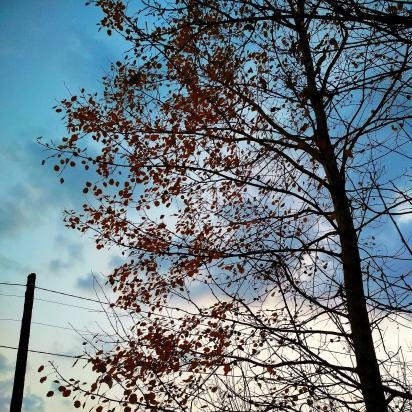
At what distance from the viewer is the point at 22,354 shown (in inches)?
360

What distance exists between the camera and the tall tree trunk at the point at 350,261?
443 cm

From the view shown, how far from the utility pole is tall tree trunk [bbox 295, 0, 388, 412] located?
7.58 metres

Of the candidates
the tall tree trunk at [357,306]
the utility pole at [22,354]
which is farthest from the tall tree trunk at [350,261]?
the utility pole at [22,354]

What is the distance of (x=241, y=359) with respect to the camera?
412cm

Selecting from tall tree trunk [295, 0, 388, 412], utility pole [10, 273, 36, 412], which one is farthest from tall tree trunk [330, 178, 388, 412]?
utility pole [10, 273, 36, 412]

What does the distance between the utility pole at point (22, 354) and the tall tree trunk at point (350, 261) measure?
7575mm

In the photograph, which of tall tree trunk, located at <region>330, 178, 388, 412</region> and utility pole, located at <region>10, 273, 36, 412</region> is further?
utility pole, located at <region>10, 273, 36, 412</region>

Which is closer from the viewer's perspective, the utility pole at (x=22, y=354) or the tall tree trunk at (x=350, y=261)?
the tall tree trunk at (x=350, y=261)

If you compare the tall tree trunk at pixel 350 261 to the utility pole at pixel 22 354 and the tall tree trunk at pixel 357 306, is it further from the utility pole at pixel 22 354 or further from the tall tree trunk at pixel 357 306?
the utility pole at pixel 22 354

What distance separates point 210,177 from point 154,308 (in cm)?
216

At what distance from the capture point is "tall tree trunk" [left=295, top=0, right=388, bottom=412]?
14.5 feet

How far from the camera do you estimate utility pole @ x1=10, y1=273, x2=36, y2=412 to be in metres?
8.89

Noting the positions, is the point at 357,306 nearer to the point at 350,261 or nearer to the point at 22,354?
the point at 350,261

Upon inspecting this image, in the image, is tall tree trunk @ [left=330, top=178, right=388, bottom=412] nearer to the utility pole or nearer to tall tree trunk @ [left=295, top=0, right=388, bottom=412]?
tall tree trunk @ [left=295, top=0, right=388, bottom=412]
